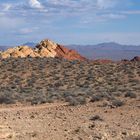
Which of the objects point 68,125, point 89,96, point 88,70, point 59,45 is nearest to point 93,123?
point 68,125

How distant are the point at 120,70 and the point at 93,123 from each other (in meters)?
37.9

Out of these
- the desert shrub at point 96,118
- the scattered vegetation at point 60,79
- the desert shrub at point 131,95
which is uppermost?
the desert shrub at point 96,118

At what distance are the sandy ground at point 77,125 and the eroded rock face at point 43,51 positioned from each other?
2068 inches

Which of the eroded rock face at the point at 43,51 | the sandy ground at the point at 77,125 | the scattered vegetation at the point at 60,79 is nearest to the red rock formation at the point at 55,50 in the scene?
the eroded rock face at the point at 43,51

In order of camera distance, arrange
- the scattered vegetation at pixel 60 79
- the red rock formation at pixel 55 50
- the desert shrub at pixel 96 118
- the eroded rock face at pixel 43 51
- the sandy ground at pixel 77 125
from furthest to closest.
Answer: the red rock formation at pixel 55 50 < the eroded rock face at pixel 43 51 < the scattered vegetation at pixel 60 79 < the desert shrub at pixel 96 118 < the sandy ground at pixel 77 125

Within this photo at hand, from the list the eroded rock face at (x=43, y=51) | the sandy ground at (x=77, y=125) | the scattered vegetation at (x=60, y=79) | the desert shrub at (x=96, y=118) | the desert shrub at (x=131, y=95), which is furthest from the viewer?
the eroded rock face at (x=43, y=51)

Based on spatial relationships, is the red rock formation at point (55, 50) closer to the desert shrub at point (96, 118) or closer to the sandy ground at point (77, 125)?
the sandy ground at point (77, 125)

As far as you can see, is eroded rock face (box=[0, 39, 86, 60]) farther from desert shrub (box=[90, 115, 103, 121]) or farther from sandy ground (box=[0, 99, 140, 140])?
desert shrub (box=[90, 115, 103, 121])

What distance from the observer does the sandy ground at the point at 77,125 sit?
15.3 m

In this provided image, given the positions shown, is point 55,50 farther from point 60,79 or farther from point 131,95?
point 131,95

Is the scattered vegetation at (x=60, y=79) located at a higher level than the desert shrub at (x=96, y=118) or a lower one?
lower

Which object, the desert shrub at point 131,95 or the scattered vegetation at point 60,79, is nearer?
the desert shrub at point 131,95

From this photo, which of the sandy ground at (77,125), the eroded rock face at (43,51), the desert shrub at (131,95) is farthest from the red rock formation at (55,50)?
the sandy ground at (77,125)

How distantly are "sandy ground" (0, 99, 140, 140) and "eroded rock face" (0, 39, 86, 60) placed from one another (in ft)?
172
